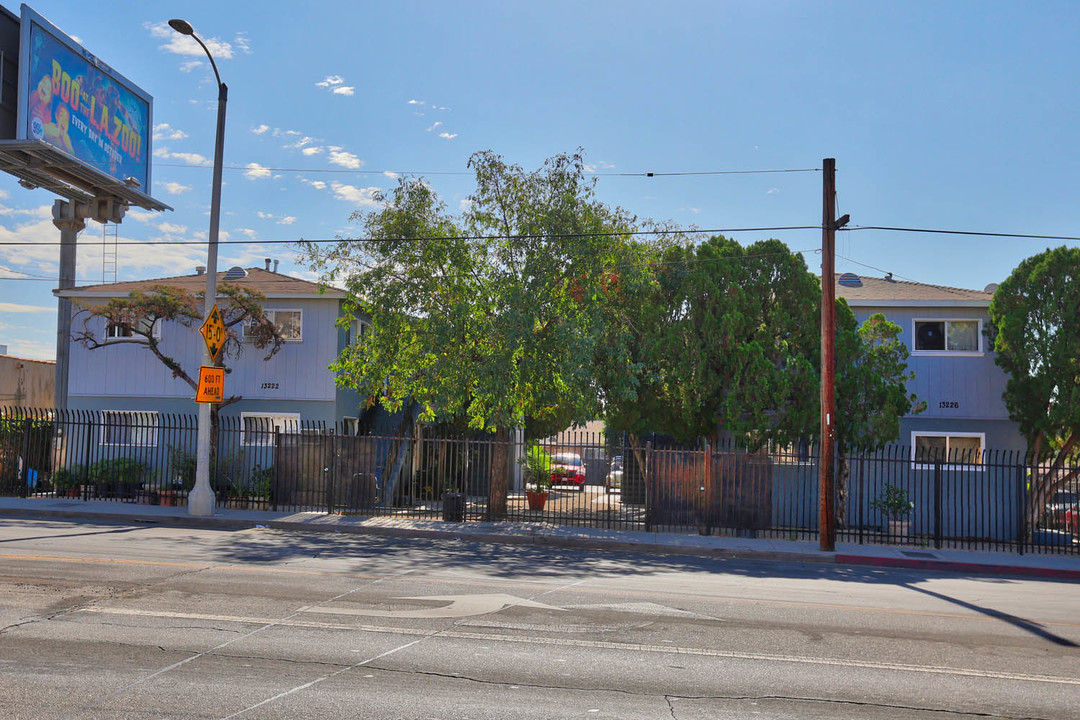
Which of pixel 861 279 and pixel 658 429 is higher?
pixel 861 279

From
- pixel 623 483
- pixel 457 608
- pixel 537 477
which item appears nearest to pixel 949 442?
pixel 623 483

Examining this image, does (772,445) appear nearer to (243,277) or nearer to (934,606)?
(934,606)

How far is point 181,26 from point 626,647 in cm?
1525

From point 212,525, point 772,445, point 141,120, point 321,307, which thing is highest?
point 141,120

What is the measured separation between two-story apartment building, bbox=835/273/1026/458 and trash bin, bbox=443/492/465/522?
12087 mm

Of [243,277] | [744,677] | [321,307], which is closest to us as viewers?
[744,677]

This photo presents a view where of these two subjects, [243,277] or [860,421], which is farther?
[243,277]

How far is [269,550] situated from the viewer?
14062mm

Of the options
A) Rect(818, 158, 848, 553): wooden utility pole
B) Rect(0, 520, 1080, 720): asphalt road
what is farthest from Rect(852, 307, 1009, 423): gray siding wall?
Rect(0, 520, 1080, 720): asphalt road

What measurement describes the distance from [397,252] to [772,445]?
10.2m

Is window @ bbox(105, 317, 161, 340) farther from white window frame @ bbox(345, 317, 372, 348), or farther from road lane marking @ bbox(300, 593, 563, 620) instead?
road lane marking @ bbox(300, 593, 563, 620)

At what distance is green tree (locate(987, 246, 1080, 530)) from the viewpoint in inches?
813

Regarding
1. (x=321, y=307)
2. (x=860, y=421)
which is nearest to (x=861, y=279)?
(x=860, y=421)

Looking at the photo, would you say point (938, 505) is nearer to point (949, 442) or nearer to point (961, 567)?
point (961, 567)
